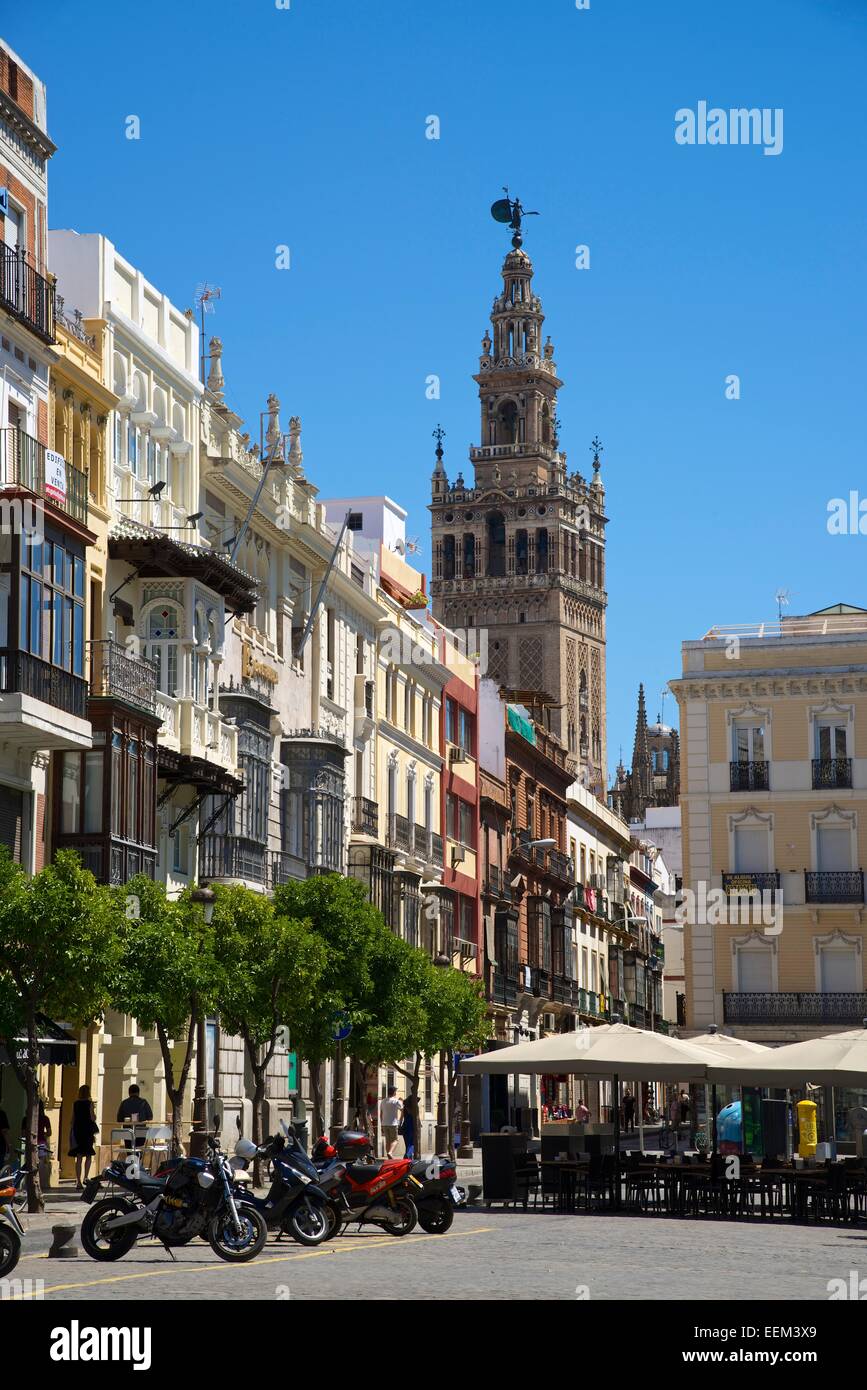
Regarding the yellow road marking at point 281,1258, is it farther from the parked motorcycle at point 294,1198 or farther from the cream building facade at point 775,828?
the cream building facade at point 775,828

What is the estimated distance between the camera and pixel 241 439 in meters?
47.2

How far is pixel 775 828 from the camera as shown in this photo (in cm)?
6419

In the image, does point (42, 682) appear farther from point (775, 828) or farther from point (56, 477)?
point (775, 828)

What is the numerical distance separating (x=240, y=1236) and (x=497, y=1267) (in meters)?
2.43

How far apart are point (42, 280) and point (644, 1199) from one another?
→ 1654 centimetres

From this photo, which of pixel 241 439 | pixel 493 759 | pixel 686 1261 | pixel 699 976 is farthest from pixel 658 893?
pixel 686 1261

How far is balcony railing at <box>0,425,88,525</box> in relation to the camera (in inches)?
1305

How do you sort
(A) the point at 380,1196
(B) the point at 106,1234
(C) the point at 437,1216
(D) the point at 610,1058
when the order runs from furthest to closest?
(D) the point at 610,1058
(C) the point at 437,1216
(A) the point at 380,1196
(B) the point at 106,1234

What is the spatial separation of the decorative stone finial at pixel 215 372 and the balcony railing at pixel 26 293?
11.0 metres

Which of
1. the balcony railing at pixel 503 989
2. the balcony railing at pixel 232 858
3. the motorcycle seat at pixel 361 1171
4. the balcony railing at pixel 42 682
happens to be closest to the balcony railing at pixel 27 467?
the balcony railing at pixel 42 682

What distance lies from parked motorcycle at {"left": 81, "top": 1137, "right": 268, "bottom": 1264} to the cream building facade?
4200 centimetres

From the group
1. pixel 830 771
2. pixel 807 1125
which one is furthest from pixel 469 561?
pixel 807 1125

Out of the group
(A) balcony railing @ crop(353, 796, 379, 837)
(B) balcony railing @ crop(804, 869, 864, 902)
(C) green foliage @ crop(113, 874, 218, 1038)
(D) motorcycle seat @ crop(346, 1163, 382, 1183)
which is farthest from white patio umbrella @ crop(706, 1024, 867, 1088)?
(B) balcony railing @ crop(804, 869, 864, 902)
